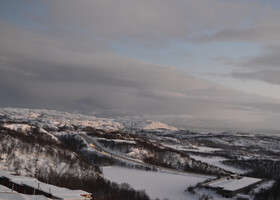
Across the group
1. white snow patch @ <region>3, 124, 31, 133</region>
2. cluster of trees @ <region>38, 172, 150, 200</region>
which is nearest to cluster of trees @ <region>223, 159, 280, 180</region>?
white snow patch @ <region>3, 124, 31, 133</region>

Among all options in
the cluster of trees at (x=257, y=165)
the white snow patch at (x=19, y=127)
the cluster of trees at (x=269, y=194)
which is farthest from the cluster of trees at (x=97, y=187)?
the cluster of trees at (x=257, y=165)

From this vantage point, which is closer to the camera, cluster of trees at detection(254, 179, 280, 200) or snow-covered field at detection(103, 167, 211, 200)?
cluster of trees at detection(254, 179, 280, 200)

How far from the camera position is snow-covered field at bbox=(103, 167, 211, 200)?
83.0 metres

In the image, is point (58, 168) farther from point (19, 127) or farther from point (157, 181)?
point (19, 127)

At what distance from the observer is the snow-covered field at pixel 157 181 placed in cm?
8300

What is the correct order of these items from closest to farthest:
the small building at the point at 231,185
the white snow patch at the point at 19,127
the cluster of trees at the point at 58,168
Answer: the cluster of trees at the point at 58,168
the small building at the point at 231,185
the white snow patch at the point at 19,127

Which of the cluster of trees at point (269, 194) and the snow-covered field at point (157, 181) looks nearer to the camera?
the cluster of trees at point (269, 194)

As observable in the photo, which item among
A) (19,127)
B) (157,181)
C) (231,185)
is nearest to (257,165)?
(231,185)

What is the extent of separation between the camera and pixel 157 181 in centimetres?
9750

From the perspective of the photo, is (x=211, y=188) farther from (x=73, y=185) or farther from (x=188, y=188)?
(x=73, y=185)

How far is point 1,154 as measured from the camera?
8700cm

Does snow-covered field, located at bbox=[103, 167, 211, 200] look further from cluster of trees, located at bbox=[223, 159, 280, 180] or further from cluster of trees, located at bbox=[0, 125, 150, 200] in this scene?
cluster of trees, located at bbox=[223, 159, 280, 180]

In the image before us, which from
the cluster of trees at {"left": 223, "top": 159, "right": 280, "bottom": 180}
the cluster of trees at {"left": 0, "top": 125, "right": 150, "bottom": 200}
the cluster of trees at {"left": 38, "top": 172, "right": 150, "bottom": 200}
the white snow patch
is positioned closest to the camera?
the cluster of trees at {"left": 38, "top": 172, "right": 150, "bottom": 200}

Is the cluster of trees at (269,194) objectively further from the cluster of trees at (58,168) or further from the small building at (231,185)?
the cluster of trees at (58,168)
